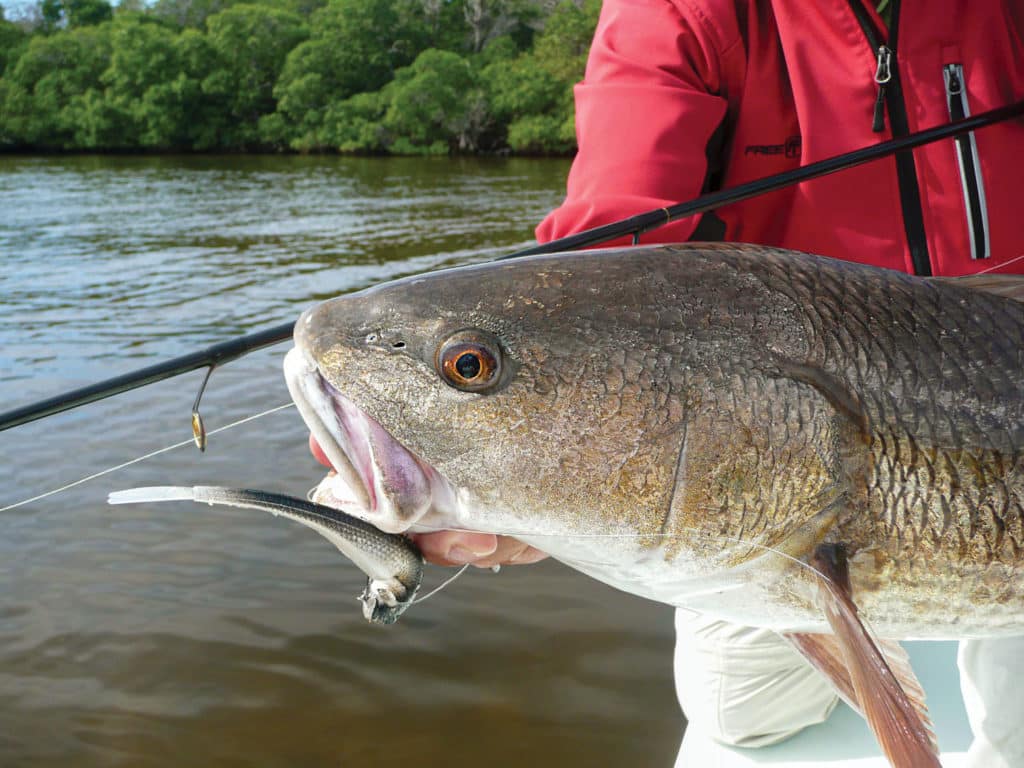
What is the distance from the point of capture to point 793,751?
9.62 ft

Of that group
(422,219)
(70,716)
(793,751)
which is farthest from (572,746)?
(422,219)

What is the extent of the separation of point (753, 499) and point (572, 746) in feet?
9.33

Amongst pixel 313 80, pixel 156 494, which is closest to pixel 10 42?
pixel 313 80

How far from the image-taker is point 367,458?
141 centimetres

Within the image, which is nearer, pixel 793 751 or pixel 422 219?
pixel 793 751

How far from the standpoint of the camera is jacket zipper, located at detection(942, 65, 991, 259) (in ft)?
7.34

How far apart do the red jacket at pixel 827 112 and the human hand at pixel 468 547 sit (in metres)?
0.94

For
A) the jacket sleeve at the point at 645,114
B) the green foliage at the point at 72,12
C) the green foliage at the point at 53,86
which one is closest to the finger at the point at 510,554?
the jacket sleeve at the point at 645,114

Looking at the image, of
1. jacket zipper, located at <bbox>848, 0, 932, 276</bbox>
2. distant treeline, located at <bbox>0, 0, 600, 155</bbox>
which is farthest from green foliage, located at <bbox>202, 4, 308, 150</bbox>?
jacket zipper, located at <bbox>848, 0, 932, 276</bbox>

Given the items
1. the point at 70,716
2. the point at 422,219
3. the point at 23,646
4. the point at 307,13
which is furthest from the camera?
the point at 307,13

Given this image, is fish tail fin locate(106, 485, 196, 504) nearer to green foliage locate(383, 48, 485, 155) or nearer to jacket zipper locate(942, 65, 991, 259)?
jacket zipper locate(942, 65, 991, 259)

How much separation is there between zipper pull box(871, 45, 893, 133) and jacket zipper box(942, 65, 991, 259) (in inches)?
6.3

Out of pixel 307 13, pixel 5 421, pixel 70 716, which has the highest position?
pixel 307 13

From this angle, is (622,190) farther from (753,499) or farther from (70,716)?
(70,716)
